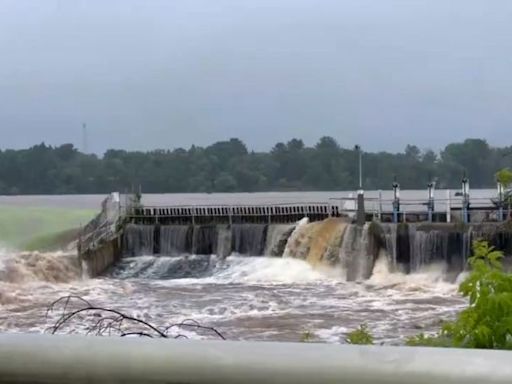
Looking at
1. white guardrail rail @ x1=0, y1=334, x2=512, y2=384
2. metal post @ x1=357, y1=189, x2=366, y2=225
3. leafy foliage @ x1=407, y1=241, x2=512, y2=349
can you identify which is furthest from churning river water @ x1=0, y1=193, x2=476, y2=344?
white guardrail rail @ x1=0, y1=334, x2=512, y2=384

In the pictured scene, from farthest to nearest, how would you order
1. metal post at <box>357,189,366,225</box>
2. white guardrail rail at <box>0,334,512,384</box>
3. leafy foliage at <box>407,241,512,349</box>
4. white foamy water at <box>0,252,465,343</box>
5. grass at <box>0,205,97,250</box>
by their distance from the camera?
grass at <box>0,205,97,250</box>
metal post at <box>357,189,366,225</box>
white foamy water at <box>0,252,465,343</box>
leafy foliage at <box>407,241,512,349</box>
white guardrail rail at <box>0,334,512,384</box>

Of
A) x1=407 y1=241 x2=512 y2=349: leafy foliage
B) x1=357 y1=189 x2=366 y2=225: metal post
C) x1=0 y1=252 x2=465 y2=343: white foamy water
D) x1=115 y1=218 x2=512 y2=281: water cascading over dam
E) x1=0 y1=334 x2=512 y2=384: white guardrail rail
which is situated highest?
x1=0 y1=334 x2=512 y2=384: white guardrail rail

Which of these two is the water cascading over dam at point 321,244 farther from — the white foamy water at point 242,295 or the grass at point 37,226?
the grass at point 37,226

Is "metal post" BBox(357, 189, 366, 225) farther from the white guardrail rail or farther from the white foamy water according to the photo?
the white guardrail rail

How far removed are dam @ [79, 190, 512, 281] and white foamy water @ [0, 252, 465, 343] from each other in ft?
1.36

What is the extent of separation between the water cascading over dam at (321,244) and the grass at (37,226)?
10.1ft

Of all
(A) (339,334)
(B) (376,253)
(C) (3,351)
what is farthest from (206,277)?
(C) (3,351)

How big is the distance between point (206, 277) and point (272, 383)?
28.5 metres

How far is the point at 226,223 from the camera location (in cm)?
3192

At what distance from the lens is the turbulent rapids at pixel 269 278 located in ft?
65.0

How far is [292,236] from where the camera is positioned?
30.0m

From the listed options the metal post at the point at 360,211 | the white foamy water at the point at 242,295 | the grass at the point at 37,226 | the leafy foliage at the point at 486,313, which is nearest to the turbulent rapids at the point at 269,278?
the white foamy water at the point at 242,295

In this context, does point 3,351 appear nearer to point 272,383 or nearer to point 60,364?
point 60,364

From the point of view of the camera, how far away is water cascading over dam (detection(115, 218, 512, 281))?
26016mm
